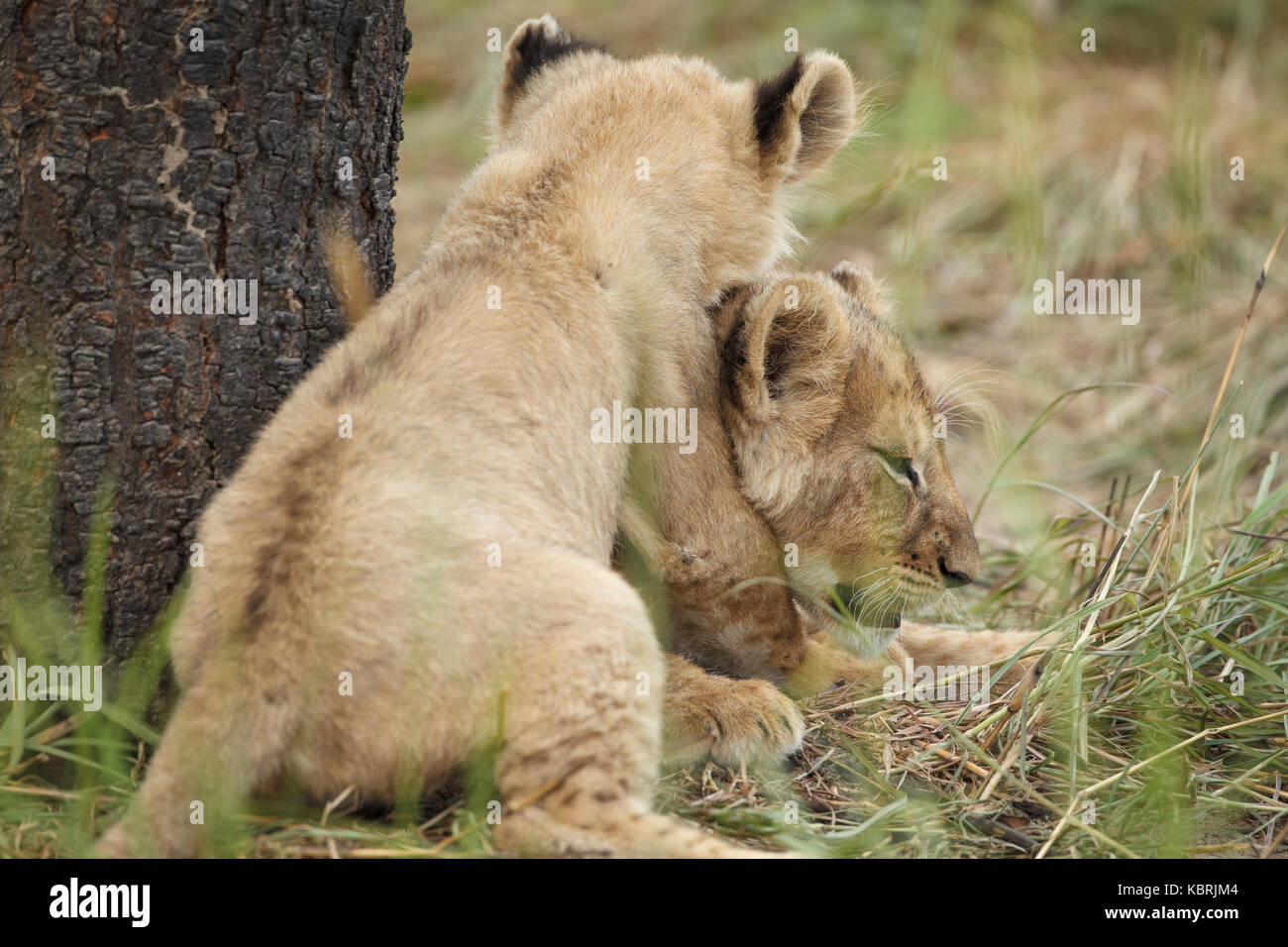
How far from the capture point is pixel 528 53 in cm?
482

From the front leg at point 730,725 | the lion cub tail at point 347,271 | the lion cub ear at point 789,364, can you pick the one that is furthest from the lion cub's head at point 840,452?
the lion cub tail at point 347,271

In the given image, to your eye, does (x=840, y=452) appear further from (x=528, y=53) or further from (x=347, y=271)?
(x=528, y=53)

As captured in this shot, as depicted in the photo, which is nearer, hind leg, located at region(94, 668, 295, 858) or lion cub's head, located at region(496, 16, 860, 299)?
hind leg, located at region(94, 668, 295, 858)

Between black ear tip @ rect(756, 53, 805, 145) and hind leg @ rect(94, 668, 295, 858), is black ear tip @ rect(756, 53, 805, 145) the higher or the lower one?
the higher one

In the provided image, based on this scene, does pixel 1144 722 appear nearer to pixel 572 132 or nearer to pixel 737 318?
pixel 737 318

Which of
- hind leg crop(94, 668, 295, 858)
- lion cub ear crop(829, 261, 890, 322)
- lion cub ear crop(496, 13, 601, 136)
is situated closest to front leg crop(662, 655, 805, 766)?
hind leg crop(94, 668, 295, 858)

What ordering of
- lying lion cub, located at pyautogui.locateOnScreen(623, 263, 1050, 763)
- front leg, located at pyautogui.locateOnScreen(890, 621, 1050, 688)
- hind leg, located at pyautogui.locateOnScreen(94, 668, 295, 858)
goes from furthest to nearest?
front leg, located at pyautogui.locateOnScreen(890, 621, 1050, 688), lying lion cub, located at pyautogui.locateOnScreen(623, 263, 1050, 763), hind leg, located at pyautogui.locateOnScreen(94, 668, 295, 858)

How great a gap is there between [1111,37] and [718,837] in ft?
32.2

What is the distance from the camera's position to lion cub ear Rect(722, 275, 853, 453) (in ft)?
13.5

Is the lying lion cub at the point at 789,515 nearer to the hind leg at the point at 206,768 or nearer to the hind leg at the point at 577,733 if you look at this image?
the hind leg at the point at 577,733

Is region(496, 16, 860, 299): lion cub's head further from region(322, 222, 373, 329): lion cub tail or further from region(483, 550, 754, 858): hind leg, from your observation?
region(483, 550, 754, 858): hind leg

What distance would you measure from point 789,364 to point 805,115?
989mm

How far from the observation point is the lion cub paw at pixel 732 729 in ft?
12.5

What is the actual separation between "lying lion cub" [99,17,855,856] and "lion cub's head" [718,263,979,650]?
373 mm
